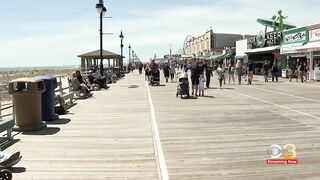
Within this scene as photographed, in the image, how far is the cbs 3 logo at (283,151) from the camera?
767cm

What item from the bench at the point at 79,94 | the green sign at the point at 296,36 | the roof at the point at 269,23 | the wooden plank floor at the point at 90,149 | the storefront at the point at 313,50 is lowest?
the wooden plank floor at the point at 90,149

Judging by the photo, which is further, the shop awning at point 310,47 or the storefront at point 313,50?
the storefront at point 313,50

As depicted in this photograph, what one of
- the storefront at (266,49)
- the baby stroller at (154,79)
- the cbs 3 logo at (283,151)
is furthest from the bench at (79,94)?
the storefront at (266,49)

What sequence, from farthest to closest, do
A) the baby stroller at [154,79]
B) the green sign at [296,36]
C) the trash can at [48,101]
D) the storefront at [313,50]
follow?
the green sign at [296,36] → the storefront at [313,50] → the baby stroller at [154,79] → the trash can at [48,101]

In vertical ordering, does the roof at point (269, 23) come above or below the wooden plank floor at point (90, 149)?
above

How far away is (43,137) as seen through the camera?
31.9 ft

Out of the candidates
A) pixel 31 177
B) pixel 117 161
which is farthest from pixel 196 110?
pixel 31 177

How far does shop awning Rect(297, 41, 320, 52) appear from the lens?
1278 inches

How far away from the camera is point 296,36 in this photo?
38219 millimetres

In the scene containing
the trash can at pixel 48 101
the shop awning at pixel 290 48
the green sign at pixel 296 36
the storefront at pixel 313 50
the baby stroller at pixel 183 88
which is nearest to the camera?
the trash can at pixel 48 101

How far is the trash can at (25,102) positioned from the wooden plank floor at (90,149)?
0.38 meters

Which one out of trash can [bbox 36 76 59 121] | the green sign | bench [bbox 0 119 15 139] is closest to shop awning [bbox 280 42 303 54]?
the green sign

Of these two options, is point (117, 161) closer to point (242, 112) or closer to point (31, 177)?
point (31, 177)

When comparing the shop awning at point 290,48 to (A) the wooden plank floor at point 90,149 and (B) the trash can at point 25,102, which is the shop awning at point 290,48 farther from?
(B) the trash can at point 25,102
